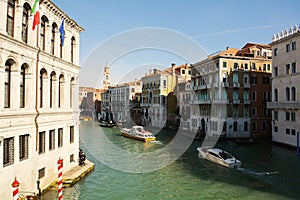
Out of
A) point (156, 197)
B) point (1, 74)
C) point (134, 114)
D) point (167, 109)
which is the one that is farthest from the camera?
point (134, 114)

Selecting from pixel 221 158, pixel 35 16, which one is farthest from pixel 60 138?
pixel 221 158

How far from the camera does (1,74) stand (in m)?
8.02

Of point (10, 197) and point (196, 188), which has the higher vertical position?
point (10, 197)

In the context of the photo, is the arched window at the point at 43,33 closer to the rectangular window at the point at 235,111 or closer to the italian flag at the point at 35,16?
the italian flag at the point at 35,16

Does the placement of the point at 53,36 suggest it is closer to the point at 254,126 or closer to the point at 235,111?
the point at 235,111

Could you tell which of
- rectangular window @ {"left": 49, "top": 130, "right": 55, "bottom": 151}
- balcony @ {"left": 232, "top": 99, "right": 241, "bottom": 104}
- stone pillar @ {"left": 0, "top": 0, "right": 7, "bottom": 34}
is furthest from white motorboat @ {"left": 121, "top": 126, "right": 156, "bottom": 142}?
stone pillar @ {"left": 0, "top": 0, "right": 7, "bottom": 34}

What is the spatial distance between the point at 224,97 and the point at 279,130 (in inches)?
250

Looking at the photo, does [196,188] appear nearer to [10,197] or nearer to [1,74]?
[10,197]

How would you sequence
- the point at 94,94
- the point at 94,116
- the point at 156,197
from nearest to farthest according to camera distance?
the point at 156,197, the point at 94,116, the point at 94,94

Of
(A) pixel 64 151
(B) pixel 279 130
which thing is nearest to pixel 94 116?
(B) pixel 279 130

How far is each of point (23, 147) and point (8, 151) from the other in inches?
35.1

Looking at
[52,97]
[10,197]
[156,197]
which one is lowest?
[156,197]

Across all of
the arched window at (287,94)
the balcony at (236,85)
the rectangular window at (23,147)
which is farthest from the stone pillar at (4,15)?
the balcony at (236,85)

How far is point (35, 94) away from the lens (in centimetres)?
998
